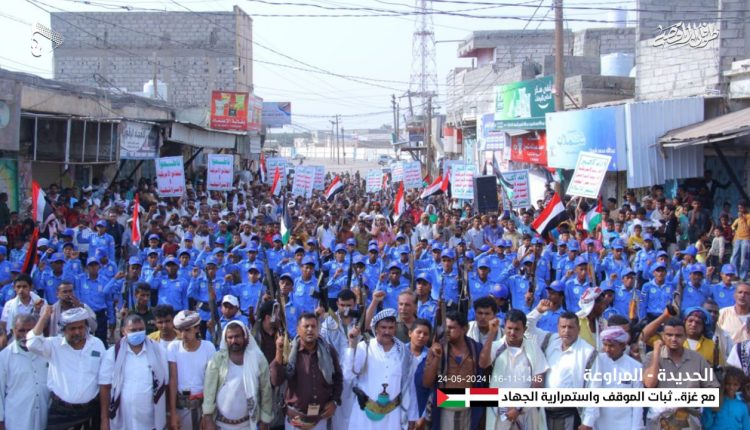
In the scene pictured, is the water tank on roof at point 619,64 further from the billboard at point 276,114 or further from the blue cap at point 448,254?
the billboard at point 276,114

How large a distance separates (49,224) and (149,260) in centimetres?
343

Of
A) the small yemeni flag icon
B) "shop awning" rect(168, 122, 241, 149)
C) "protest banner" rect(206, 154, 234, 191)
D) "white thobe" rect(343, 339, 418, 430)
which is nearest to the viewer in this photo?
"white thobe" rect(343, 339, 418, 430)

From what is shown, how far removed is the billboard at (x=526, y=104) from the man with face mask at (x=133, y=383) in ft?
55.0

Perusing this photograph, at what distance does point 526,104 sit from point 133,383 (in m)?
17.9

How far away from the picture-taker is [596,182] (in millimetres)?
14836

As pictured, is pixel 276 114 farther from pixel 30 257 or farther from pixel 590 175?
pixel 30 257

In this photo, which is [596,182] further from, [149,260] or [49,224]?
[49,224]

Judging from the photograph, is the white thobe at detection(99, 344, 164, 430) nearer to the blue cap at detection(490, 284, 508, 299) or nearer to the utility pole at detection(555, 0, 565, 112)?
the blue cap at detection(490, 284, 508, 299)

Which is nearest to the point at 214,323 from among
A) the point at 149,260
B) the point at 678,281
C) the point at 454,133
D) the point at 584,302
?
the point at 149,260

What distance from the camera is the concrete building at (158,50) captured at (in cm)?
4469

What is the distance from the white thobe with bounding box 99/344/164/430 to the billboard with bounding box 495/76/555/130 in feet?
55.2

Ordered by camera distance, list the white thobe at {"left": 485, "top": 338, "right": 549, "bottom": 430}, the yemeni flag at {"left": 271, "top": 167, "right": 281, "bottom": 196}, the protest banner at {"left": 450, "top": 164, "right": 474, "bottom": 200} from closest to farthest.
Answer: the white thobe at {"left": 485, "top": 338, "right": 549, "bottom": 430} → the protest banner at {"left": 450, "top": 164, "right": 474, "bottom": 200} → the yemeni flag at {"left": 271, "top": 167, "right": 281, "bottom": 196}

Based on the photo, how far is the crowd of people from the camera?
6.01 metres

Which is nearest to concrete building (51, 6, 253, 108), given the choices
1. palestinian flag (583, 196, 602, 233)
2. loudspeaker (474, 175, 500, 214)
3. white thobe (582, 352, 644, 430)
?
loudspeaker (474, 175, 500, 214)
